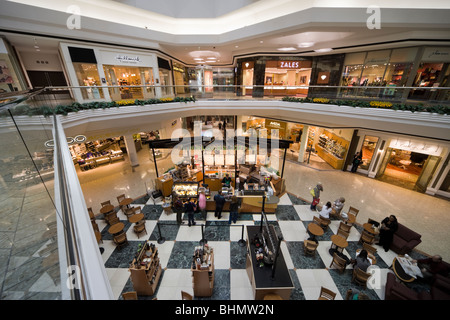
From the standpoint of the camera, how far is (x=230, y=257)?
6.17 metres

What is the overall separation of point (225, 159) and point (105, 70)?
9818mm

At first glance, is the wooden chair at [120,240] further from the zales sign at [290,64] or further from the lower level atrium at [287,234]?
the zales sign at [290,64]

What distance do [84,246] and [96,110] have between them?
10149 millimetres

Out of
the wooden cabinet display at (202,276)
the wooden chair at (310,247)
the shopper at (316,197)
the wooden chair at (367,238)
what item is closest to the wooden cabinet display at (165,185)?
the wooden cabinet display at (202,276)

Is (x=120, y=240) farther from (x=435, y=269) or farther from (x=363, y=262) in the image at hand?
(x=435, y=269)

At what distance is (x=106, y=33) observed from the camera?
34.7 feet

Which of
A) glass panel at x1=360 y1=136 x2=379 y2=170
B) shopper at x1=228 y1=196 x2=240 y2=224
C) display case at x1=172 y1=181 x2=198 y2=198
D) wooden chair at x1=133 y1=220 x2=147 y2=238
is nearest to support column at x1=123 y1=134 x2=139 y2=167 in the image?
display case at x1=172 y1=181 x2=198 y2=198

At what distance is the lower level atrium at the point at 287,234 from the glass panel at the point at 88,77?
5161mm

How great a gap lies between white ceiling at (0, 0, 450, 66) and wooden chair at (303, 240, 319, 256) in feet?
31.4

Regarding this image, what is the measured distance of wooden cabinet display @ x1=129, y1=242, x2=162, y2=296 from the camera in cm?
488

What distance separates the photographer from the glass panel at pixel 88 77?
9.63 metres

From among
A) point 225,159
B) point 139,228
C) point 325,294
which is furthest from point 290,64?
point 139,228

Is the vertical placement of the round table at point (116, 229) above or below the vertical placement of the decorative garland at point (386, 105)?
below

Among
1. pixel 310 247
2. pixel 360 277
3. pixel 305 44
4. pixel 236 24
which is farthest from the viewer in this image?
pixel 236 24
